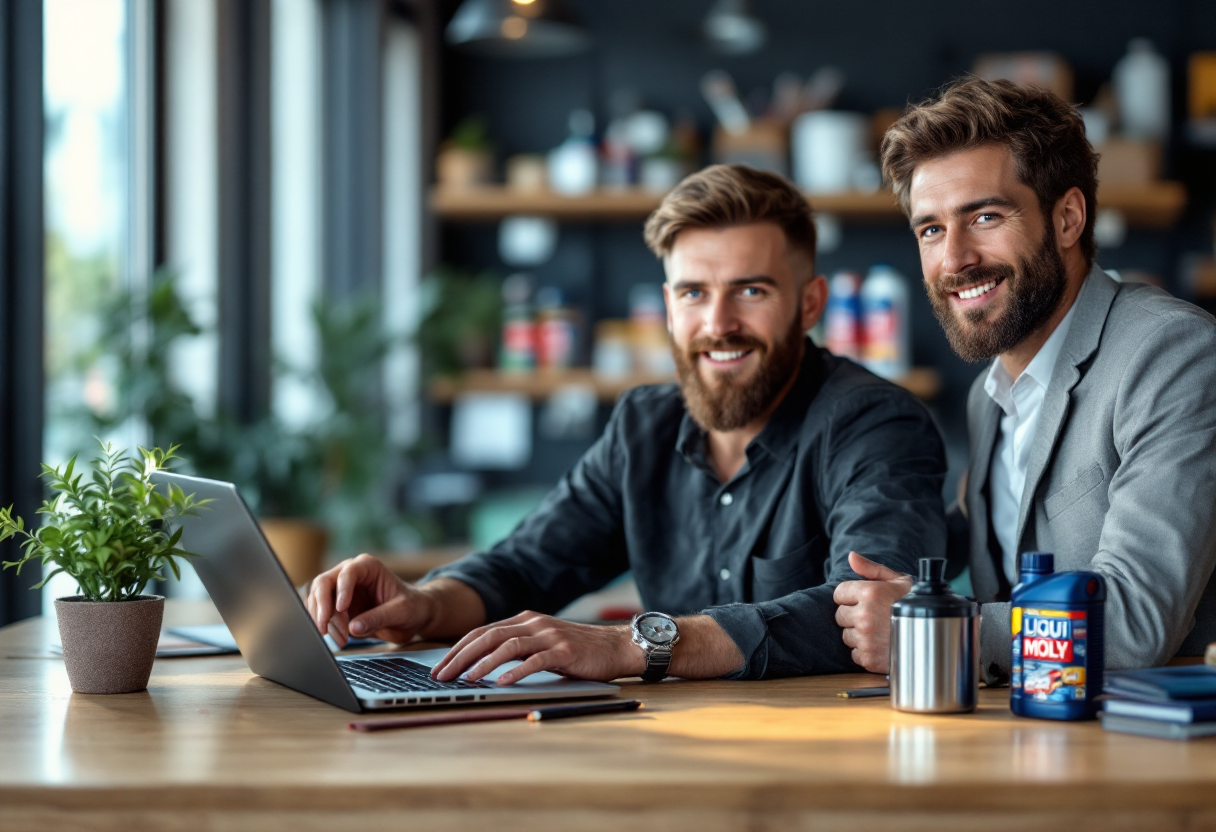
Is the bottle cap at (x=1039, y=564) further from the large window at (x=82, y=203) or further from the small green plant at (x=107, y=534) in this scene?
the large window at (x=82, y=203)

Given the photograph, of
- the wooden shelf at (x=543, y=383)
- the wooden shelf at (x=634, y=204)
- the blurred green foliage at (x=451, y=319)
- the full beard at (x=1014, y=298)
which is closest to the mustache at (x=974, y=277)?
the full beard at (x=1014, y=298)

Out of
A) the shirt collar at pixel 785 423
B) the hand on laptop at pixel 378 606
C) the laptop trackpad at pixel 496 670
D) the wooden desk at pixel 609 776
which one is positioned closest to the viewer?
the wooden desk at pixel 609 776

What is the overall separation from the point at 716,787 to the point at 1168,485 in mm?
811

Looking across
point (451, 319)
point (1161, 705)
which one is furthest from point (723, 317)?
point (451, 319)

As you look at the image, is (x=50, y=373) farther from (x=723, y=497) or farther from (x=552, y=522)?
(x=723, y=497)

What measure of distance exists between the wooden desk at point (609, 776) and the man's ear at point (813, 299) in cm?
100

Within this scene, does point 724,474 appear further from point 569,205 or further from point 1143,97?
point 1143,97

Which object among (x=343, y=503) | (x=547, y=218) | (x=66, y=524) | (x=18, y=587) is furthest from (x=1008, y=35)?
(x=66, y=524)

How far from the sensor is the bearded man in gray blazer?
59.2 inches

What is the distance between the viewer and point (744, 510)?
202 cm

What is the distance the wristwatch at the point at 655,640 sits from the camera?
1.45 meters

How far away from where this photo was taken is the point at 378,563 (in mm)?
1735

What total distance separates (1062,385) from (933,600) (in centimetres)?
64

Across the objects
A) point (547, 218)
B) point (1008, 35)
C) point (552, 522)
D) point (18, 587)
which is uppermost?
point (1008, 35)
